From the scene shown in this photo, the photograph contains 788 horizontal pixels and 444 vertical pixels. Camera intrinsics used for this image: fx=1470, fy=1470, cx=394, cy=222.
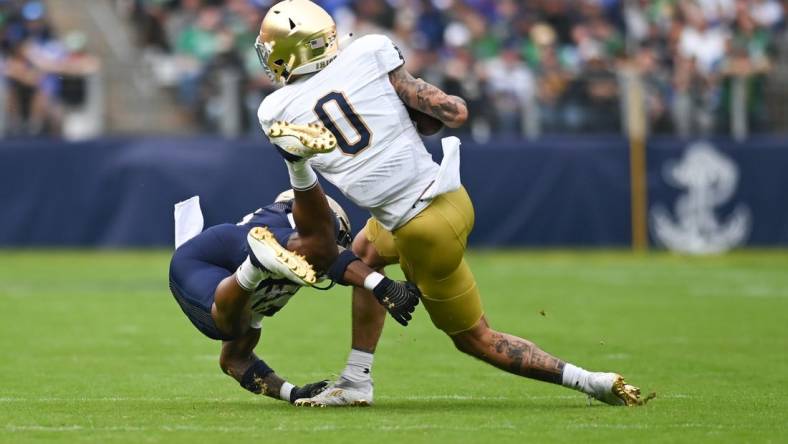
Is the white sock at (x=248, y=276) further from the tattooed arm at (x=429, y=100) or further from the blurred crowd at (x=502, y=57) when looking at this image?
the blurred crowd at (x=502, y=57)

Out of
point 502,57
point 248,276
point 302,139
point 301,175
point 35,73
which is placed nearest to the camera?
point 302,139

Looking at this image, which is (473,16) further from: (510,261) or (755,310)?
(755,310)

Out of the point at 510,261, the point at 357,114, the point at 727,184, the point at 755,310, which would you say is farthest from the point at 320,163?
the point at 727,184

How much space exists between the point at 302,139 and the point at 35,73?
12.5 meters

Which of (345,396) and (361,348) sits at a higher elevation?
(361,348)

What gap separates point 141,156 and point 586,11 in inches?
254

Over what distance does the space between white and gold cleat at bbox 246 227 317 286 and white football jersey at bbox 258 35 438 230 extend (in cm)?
40

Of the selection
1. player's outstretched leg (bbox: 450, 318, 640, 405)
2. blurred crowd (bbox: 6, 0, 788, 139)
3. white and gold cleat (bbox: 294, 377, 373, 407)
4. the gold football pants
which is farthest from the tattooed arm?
blurred crowd (bbox: 6, 0, 788, 139)

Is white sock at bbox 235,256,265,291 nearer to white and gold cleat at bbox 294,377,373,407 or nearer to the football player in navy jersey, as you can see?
the football player in navy jersey

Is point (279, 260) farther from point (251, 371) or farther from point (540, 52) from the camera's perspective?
point (540, 52)

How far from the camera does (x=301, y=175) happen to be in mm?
6234

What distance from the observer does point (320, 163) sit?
6.34 meters

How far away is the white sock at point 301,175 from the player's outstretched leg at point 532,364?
3.18ft

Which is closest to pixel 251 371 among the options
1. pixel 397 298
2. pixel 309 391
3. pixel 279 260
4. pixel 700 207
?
pixel 309 391
